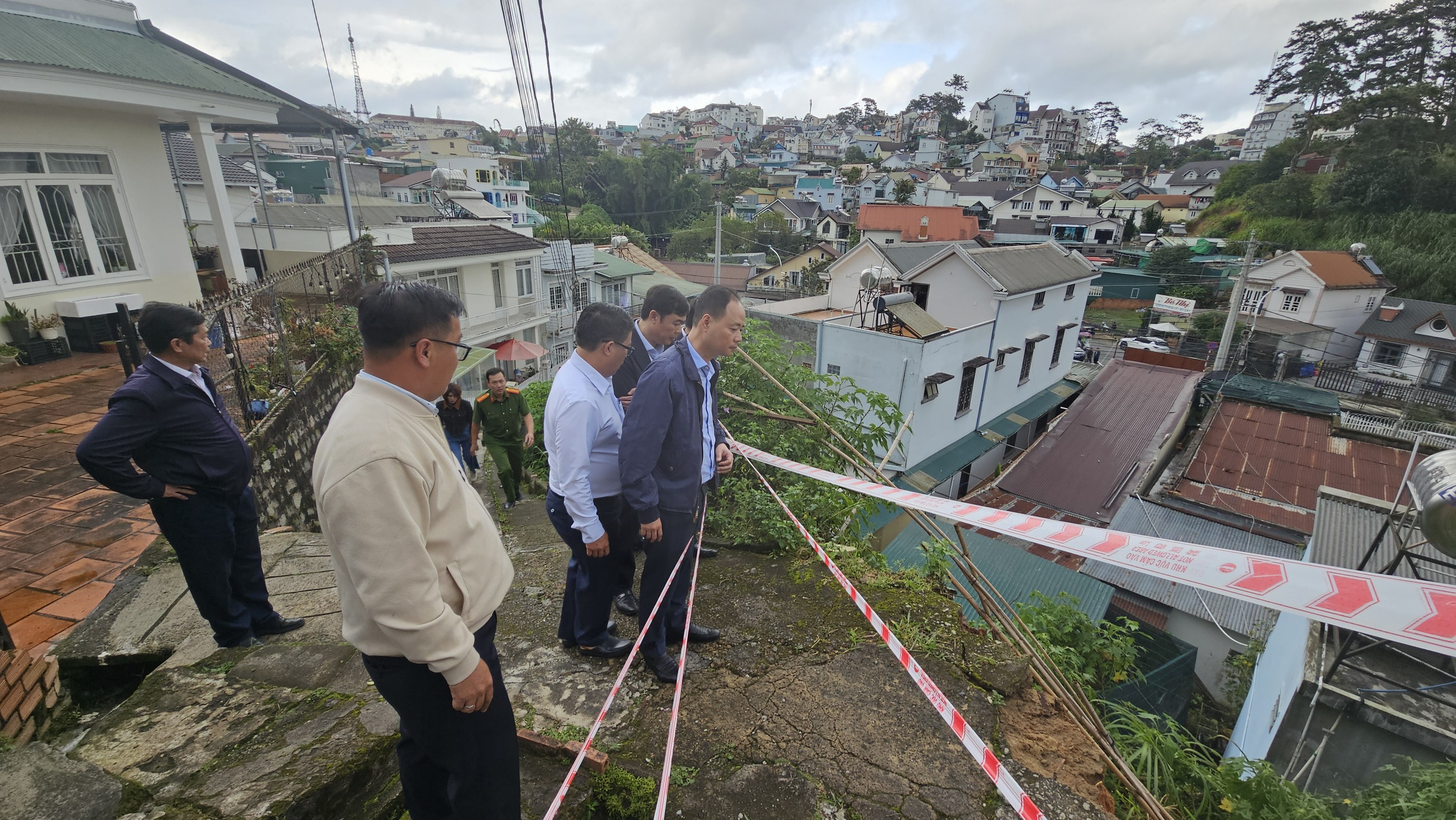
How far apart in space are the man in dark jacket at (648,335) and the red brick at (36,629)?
9.58 ft

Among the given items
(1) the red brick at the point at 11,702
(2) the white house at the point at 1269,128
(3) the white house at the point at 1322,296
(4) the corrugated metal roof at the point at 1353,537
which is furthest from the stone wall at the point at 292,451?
(2) the white house at the point at 1269,128

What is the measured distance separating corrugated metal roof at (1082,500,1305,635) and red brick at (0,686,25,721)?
10.0m

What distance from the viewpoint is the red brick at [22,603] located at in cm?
329

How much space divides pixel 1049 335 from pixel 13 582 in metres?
20.7

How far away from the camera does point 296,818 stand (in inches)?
70.2

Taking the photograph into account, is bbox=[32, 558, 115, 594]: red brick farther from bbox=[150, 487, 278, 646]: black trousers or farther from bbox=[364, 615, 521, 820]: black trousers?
bbox=[364, 615, 521, 820]: black trousers

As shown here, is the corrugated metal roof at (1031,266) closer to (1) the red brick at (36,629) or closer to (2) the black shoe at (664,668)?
(2) the black shoe at (664,668)

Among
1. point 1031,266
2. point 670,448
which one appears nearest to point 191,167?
point 670,448

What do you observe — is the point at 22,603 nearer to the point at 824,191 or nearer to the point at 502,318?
the point at 502,318

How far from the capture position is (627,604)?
3.46 m

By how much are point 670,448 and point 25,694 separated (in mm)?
2620

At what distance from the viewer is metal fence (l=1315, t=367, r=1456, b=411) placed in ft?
73.2

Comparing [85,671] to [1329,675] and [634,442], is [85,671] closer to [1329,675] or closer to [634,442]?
[634,442]

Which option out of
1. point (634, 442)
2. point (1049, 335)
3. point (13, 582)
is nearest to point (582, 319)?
point (634, 442)
